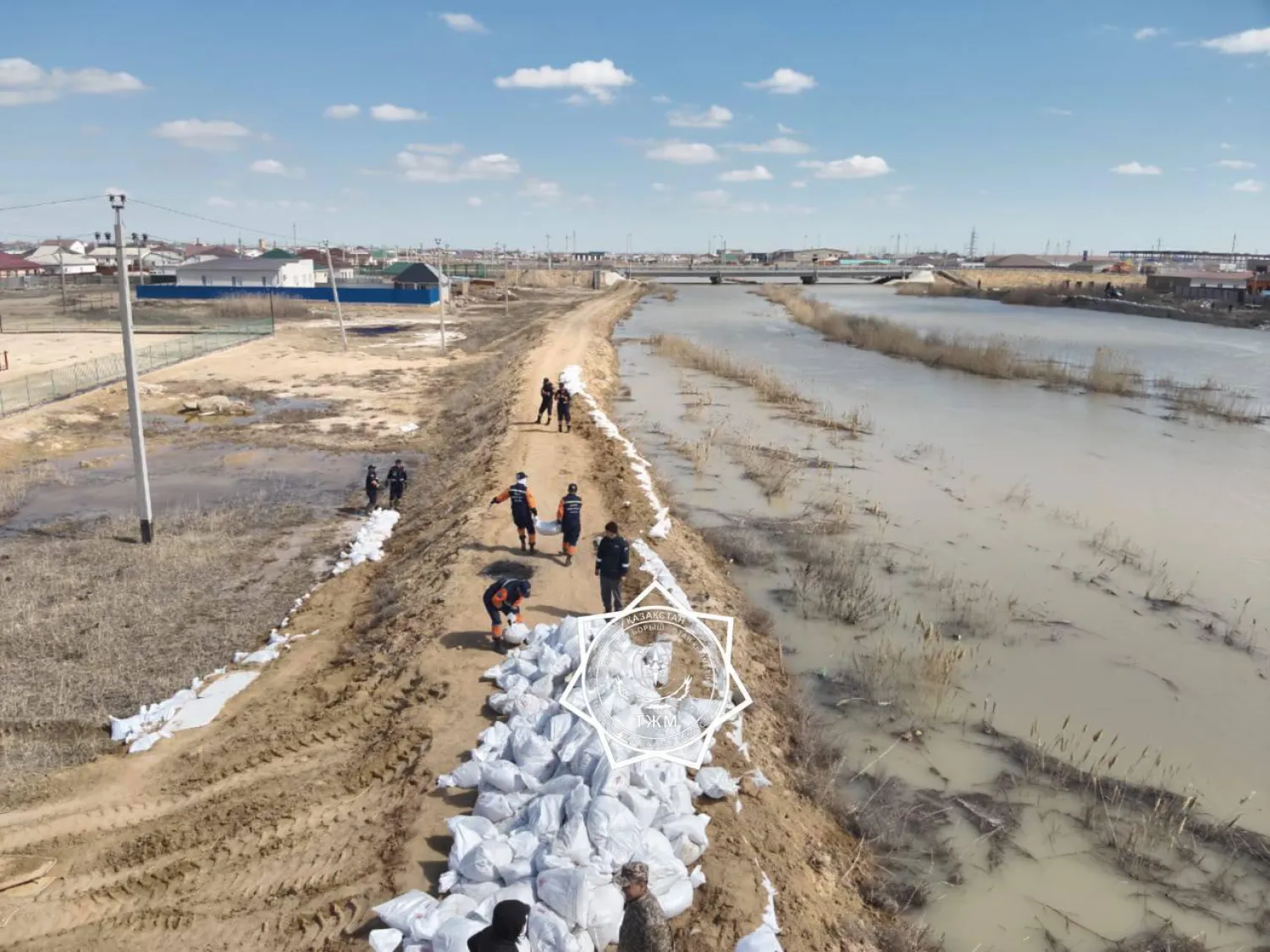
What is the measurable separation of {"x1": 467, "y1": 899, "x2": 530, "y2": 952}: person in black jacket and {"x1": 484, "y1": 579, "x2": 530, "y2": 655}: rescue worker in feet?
16.0

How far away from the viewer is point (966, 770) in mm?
8047

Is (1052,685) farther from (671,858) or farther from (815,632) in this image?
(671,858)

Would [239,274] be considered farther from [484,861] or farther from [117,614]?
[484,861]

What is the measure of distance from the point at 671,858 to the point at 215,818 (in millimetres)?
3699

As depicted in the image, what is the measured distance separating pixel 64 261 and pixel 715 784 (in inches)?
4110

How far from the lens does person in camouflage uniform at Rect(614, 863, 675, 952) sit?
386cm

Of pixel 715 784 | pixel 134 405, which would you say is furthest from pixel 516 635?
pixel 134 405

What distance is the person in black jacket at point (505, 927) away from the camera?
11.1ft

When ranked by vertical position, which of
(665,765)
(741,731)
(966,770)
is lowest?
(966,770)

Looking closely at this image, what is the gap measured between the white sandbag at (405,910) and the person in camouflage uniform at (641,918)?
142cm

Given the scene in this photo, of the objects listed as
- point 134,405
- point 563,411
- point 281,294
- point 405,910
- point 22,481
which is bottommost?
point 22,481

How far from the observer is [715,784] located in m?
6.19

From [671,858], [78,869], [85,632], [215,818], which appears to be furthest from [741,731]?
[85,632]

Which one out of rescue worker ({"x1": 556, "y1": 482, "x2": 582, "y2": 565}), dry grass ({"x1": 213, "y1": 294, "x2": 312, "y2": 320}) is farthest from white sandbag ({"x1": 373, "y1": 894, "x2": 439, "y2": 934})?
dry grass ({"x1": 213, "y1": 294, "x2": 312, "y2": 320})
